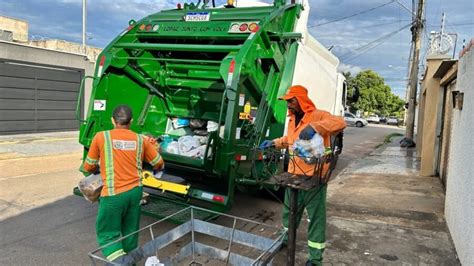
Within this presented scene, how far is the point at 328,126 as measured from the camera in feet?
10.5

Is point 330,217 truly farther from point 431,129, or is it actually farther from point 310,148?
point 431,129

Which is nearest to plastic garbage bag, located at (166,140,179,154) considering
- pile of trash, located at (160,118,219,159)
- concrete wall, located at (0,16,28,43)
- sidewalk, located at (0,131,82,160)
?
pile of trash, located at (160,118,219,159)

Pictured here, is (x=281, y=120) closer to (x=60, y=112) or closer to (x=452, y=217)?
(x=452, y=217)

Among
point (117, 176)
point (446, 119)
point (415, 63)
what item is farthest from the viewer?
point (415, 63)

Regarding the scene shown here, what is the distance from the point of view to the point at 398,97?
208 ft

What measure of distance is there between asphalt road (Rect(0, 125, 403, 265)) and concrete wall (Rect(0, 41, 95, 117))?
195 inches

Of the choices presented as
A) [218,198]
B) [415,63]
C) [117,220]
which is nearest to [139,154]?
[117,220]

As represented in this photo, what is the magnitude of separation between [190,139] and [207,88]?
84cm

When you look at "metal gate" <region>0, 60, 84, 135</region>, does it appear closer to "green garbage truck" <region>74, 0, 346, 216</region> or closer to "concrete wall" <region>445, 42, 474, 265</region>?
"green garbage truck" <region>74, 0, 346, 216</region>

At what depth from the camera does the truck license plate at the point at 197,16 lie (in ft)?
17.8

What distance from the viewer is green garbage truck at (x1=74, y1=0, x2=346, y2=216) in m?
4.27

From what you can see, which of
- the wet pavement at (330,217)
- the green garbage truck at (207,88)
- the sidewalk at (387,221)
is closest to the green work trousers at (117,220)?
the wet pavement at (330,217)

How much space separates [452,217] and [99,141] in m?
3.89

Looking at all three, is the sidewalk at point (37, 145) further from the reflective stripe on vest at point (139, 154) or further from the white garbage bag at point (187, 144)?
the reflective stripe on vest at point (139, 154)
